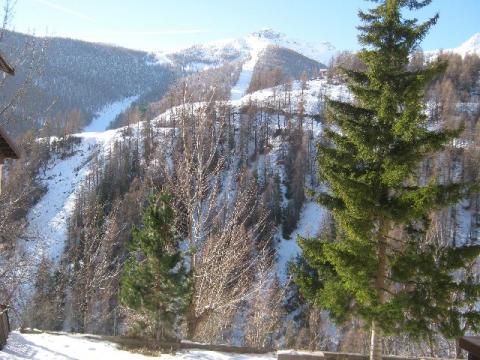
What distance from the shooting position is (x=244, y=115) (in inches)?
3462

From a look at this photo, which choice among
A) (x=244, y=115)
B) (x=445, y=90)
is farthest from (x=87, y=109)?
(x=445, y=90)

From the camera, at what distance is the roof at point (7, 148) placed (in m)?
9.54

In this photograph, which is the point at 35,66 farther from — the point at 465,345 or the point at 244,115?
the point at 244,115

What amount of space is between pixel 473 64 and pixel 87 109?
13350 cm

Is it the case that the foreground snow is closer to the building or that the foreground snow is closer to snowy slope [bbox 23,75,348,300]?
the building

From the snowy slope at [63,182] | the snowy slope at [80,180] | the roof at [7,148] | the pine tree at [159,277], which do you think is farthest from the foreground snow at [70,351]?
the snowy slope at [63,182]

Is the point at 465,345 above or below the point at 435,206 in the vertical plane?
below

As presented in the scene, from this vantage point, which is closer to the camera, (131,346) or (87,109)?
(131,346)

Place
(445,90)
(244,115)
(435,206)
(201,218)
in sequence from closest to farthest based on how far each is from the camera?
(435,206) → (201,218) → (244,115) → (445,90)

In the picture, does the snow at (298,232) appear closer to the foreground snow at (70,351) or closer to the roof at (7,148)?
the foreground snow at (70,351)

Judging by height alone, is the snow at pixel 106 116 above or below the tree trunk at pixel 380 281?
above

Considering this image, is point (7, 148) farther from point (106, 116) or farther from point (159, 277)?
point (106, 116)

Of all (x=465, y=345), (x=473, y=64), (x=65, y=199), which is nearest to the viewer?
(x=465, y=345)

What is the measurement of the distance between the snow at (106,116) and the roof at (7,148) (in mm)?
147732
